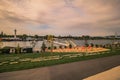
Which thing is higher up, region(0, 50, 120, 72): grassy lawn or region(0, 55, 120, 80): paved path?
region(0, 50, 120, 72): grassy lawn

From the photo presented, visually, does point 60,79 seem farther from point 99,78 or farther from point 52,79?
point 99,78

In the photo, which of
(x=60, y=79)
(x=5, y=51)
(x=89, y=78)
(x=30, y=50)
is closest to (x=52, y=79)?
(x=60, y=79)

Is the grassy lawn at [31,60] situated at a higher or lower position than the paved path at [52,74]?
higher

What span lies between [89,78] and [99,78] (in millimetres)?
783

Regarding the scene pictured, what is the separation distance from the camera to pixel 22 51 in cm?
4909

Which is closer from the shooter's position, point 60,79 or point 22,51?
point 60,79

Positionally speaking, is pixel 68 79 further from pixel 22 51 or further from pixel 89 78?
pixel 22 51

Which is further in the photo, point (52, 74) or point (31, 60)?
point (31, 60)

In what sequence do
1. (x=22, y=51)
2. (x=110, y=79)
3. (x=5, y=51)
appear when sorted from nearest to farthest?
1. (x=110, y=79)
2. (x=5, y=51)
3. (x=22, y=51)

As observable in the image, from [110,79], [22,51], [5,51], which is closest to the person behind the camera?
[110,79]

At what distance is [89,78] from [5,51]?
35.5m

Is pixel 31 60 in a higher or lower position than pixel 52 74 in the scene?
higher

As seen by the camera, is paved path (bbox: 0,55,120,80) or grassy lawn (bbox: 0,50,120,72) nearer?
paved path (bbox: 0,55,120,80)

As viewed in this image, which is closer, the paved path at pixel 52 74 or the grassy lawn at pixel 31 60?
the paved path at pixel 52 74
